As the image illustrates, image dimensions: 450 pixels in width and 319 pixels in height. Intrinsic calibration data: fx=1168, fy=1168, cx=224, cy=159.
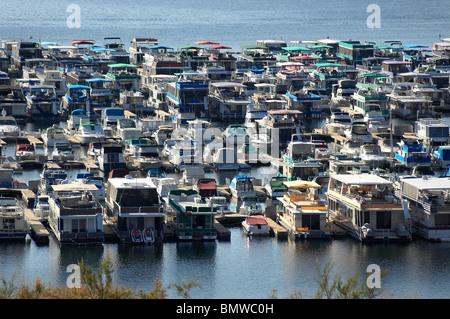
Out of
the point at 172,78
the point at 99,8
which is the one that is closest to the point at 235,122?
the point at 172,78

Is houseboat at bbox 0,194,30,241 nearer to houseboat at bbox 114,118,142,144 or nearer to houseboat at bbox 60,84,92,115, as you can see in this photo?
houseboat at bbox 114,118,142,144

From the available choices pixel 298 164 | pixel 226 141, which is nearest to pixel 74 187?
pixel 298 164

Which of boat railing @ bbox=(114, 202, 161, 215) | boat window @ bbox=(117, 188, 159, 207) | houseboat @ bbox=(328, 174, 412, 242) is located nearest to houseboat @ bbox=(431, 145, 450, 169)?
houseboat @ bbox=(328, 174, 412, 242)

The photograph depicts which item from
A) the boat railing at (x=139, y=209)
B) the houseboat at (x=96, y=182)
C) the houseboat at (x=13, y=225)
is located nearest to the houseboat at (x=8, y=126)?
the houseboat at (x=96, y=182)

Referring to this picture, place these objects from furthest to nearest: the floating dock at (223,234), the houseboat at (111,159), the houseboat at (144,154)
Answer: the houseboat at (144,154), the houseboat at (111,159), the floating dock at (223,234)

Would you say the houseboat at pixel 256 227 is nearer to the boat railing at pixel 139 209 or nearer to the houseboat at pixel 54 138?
the boat railing at pixel 139 209
